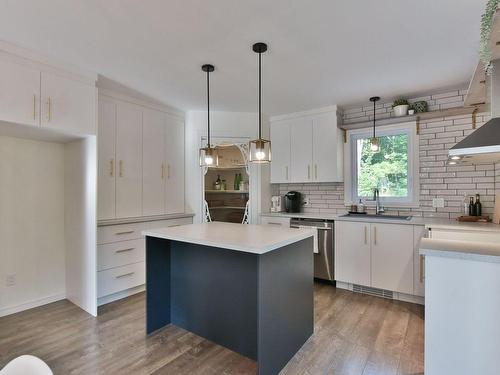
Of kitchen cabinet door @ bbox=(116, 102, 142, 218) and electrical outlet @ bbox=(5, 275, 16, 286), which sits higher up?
kitchen cabinet door @ bbox=(116, 102, 142, 218)

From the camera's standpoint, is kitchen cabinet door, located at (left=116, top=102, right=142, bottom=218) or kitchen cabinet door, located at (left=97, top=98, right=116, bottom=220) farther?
kitchen cabinet door, located at (left=116, top=102, right=142, bottom=218)

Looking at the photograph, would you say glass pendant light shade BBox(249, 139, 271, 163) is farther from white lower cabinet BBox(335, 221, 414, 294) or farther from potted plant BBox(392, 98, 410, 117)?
potted plant BBox(392, 98, 410, 117)

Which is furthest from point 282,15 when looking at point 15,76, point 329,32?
→ point 15,76

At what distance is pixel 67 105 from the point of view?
254 cm

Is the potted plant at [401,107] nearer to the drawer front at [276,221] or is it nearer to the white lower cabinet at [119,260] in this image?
the drawer front at [276,221]

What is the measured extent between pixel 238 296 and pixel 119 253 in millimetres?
1717

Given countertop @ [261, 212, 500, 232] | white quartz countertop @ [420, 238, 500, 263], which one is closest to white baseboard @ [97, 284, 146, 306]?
countertop @ [261, 212, 500, 232]

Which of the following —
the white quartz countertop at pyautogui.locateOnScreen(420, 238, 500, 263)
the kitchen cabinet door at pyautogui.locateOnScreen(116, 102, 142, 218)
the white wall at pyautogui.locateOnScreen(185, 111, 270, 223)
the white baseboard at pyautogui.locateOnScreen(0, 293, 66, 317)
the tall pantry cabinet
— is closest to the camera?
the white quartz countertop at pyautogui.locateOnScreen(420, 238, 500, 263)

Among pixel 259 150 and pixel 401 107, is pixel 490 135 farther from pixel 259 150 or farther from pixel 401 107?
pixel 401 107

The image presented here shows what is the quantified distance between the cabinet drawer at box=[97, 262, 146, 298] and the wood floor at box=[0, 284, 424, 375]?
0.20m

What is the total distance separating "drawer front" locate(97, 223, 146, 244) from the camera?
294 centimetres

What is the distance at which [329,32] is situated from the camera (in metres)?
2.05

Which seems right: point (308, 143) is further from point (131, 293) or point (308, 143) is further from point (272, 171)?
point (131, 293)

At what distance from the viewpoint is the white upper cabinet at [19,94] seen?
217 cm
